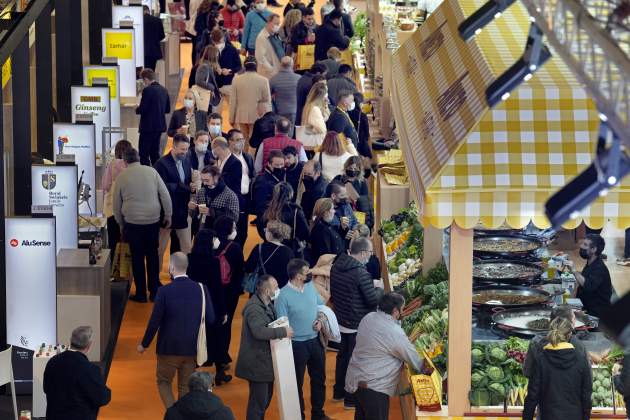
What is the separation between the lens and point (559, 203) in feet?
15.9

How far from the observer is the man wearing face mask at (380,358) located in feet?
28.9

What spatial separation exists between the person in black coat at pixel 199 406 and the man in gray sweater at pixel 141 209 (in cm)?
429

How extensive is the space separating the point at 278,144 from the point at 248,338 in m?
4.23

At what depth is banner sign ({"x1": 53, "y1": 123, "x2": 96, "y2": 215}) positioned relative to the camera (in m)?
12.7

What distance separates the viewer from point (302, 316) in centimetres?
931

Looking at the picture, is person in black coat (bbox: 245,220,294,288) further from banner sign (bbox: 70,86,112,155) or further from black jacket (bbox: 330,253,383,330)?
banner sign (bbox: 70,86,112,155)

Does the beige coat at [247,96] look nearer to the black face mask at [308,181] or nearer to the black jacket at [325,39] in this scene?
the black jacket at [325,39]

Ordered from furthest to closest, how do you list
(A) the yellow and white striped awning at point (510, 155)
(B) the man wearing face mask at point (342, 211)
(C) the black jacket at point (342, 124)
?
(C) the black jacket at point (342, 124)
(B) the man wearing face mask at point (342, 211)
(A) the yellow and white striped awning at point (510, 155)

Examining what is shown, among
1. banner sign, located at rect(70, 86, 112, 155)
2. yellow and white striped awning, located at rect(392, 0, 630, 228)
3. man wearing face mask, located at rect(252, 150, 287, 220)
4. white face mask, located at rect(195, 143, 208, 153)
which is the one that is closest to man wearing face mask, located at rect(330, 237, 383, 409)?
yellow and white striped awning, located at rect(392, 0, 630, 228)

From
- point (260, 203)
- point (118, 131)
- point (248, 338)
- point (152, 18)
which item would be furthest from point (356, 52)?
point (248, 338)

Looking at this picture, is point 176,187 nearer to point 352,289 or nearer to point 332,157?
point 332,157

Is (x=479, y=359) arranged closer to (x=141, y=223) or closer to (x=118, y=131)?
(x=141, y=223)

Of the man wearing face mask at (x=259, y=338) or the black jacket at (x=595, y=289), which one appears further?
the black jacket at (x=595, y=289)

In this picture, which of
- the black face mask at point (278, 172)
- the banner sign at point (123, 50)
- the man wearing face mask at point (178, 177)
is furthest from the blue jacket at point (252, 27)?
the black face mask at point (278, 172)
